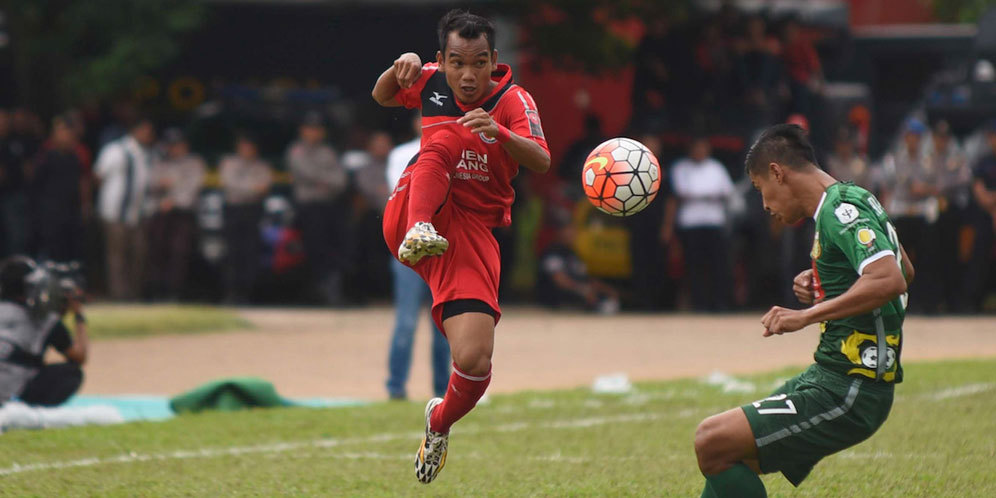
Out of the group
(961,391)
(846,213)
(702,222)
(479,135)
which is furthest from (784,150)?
(702,222)

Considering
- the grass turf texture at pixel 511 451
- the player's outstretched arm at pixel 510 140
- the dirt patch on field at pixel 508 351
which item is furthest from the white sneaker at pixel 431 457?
the dirt patch on field at pixel 508 351

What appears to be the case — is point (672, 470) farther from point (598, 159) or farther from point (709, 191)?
point (709, 191)

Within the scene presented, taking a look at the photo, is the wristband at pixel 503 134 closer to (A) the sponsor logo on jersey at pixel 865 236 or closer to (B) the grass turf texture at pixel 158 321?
(A) the sponsor logo on jersey at pixel 865 236

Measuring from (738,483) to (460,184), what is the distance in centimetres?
225

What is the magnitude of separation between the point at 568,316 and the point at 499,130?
1183cm

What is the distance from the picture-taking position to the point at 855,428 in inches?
224

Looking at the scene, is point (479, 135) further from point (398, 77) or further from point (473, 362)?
→ point (473, 362)

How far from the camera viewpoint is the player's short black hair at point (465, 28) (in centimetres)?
685

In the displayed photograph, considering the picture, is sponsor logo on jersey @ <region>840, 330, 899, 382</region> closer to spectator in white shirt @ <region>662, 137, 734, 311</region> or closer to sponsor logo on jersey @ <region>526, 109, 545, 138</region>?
sponsor logo on jersey @ <region>526, 109, 545, 138</region>

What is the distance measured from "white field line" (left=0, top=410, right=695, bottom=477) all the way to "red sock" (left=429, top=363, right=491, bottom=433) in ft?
6.49

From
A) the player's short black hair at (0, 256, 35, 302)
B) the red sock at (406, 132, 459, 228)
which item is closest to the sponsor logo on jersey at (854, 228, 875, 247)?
the red sock at (406, 132, 459, 228)

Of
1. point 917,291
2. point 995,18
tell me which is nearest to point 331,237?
point 917,291

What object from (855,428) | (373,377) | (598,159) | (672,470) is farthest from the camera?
(373,377)

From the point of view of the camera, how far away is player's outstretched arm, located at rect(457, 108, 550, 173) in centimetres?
646
